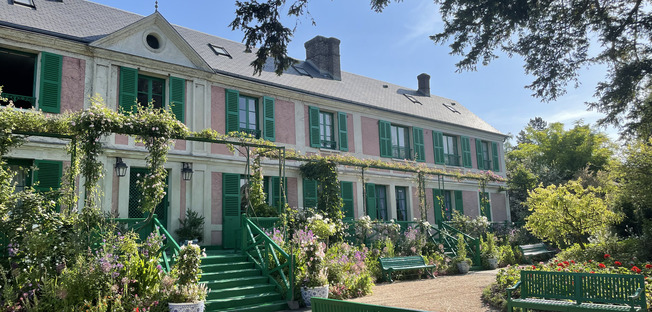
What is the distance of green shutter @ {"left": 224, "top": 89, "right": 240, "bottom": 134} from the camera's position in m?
12.8

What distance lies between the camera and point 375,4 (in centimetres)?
758

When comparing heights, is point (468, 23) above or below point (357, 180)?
above

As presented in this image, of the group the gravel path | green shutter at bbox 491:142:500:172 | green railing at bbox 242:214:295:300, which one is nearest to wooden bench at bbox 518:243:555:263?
the gravel path

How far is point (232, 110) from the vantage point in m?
12.9

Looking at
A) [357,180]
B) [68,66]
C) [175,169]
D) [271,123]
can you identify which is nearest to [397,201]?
[357,180]

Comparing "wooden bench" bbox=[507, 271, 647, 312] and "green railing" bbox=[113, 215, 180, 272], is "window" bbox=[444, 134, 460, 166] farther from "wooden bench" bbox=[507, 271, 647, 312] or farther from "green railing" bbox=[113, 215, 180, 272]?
"green railing" bbox=[113, 215, 180, 272]

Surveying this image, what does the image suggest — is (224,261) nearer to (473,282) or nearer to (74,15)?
(473,282)

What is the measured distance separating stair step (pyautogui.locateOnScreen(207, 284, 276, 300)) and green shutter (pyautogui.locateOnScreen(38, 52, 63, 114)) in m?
5.64

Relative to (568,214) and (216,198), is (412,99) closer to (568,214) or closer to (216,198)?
(568,214)

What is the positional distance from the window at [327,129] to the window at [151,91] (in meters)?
4.59

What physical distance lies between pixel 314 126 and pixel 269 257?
6.55 meters

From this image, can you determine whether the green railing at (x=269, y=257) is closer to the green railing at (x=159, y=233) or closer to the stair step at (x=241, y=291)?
the stair step at (x=241, y=291)

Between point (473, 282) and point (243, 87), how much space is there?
7855 mm

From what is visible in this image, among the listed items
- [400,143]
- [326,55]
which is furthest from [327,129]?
[326,55]
